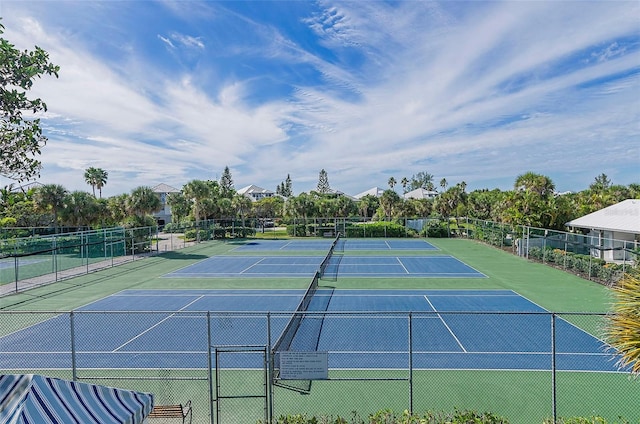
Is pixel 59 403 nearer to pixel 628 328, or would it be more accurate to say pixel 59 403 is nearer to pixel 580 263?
pixel 628 328

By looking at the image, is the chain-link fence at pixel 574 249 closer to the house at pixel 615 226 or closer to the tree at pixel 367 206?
the house at pixel 615 226

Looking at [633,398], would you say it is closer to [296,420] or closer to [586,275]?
[296,420]

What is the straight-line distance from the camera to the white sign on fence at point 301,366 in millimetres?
7405

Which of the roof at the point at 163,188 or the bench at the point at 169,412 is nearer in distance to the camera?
the bench at the point at 169,412

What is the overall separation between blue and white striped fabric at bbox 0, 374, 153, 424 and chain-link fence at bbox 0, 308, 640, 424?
6.60 feet

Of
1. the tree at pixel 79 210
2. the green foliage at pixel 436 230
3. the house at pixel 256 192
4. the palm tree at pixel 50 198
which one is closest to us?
the palm tree at pixel 50 198

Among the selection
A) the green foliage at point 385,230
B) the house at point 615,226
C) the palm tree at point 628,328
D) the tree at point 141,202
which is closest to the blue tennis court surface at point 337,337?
the palm tree at point 628,328

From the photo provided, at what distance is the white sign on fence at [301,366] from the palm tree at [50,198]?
4095 cm

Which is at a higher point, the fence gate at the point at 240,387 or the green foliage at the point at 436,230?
the green foliage at the point at 436,230

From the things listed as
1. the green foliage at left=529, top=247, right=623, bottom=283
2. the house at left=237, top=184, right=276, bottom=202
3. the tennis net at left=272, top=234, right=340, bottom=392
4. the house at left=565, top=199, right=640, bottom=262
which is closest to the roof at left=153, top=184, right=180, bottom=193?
the house at left=237, top=184, right=276, bottom=202

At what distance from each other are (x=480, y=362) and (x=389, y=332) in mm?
3326

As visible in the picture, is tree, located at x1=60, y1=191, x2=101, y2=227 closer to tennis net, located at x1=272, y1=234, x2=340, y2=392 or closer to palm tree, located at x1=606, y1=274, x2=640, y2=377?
tennis net, located at x1=272, y1=234, x2=340, y2=392

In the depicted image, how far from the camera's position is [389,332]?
14.0 m

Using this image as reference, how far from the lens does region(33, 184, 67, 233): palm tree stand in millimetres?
40175
